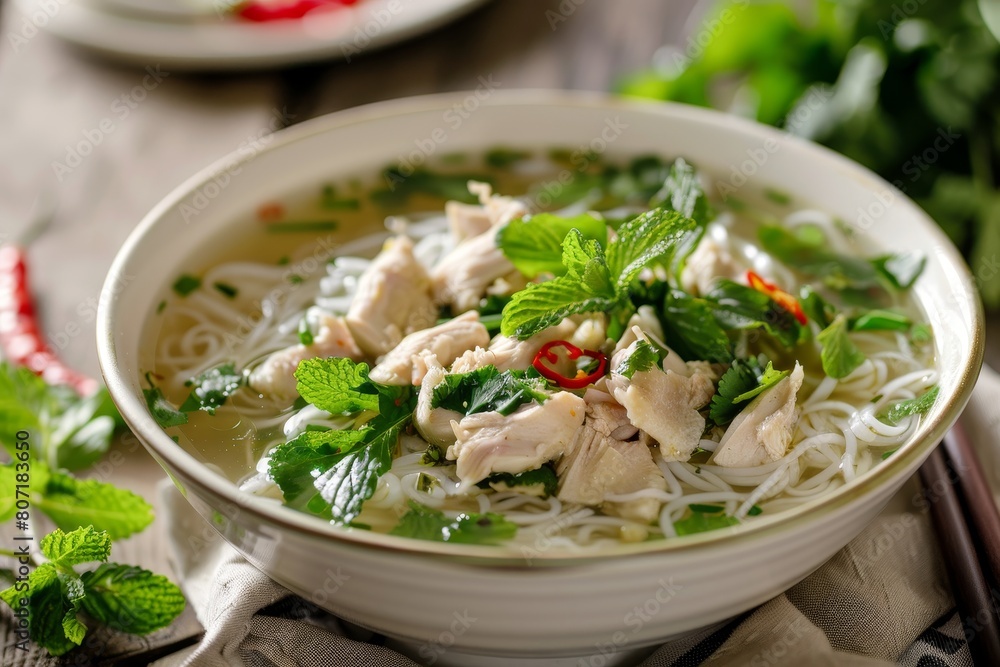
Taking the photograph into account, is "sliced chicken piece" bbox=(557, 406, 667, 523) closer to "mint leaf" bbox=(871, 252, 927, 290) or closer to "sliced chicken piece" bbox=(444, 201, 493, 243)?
"sliced chicken piece" bbox=(444, 201, 493, 243)

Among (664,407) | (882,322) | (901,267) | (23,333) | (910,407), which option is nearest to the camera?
(664,407)

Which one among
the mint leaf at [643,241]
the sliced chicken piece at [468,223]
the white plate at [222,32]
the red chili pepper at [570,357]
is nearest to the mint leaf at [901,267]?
the mint leaf at [643,241]

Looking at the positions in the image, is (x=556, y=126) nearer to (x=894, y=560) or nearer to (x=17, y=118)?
(x=894, y=560)

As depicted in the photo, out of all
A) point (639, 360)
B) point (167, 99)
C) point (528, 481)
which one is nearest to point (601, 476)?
point (528, 481)

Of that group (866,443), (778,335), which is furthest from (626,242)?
(866,443)

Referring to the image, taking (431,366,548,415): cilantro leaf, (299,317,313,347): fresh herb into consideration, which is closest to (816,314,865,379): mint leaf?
(431,366,548,415): cilantro leaf

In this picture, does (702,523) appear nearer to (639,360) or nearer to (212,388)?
(639,360)

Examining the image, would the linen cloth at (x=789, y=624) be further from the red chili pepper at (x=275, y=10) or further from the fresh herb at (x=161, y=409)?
the red chili pepper at (x=275, y=10)
